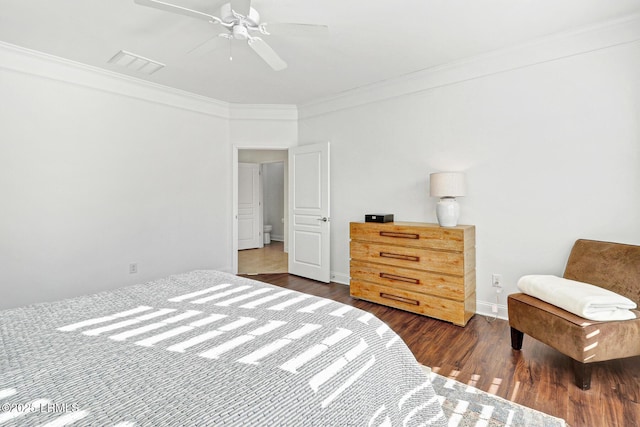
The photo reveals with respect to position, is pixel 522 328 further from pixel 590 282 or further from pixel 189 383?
pixel 189 383

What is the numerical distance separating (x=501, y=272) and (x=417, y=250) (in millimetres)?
854

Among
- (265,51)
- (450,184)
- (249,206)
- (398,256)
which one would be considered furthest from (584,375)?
(249,206)

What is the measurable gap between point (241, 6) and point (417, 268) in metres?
2.62

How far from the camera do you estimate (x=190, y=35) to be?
8.98 feet

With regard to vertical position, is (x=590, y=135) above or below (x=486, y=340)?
above

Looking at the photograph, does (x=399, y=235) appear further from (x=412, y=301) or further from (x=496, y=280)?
(x=496, y=280)

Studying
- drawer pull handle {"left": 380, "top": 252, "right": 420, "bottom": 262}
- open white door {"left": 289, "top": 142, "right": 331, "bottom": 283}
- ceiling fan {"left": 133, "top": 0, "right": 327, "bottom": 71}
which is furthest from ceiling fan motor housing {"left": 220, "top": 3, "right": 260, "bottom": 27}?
drawer pull handle {"left": 380, "top": 252, "right": 420, "bottom": 262}

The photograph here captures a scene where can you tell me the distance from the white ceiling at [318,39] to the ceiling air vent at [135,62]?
6cm

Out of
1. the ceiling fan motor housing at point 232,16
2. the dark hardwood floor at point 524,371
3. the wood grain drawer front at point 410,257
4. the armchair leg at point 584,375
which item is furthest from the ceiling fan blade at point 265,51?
the armchair leg at point 584,375

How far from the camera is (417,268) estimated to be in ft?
10.2

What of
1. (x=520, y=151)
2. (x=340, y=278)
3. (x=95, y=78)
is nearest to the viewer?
(x=520, y=151)

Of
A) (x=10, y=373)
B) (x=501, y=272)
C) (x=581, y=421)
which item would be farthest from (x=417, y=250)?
(x=10, y=373)

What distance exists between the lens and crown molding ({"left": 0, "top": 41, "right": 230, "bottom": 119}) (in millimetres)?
2947

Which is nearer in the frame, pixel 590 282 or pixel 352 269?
pixel 590 282
